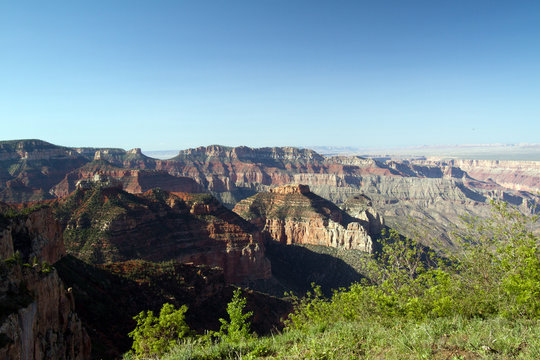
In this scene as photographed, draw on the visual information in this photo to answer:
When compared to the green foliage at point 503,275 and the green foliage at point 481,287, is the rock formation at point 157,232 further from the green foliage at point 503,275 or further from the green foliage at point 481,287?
the green foliage at point 503,275

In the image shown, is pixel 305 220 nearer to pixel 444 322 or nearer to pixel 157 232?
pixel 157 232

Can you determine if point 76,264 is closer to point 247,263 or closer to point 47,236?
point 47,236

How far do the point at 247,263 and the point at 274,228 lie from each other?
36513 millimetres

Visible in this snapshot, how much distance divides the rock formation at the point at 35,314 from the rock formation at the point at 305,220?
83.8 meters

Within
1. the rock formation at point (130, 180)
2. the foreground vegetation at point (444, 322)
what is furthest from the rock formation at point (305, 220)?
the foreground vegetation at point (444, 322)

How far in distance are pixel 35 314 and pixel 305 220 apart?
93.9 metres

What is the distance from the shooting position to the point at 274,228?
4318 inches

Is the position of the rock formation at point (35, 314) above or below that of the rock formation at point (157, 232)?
above

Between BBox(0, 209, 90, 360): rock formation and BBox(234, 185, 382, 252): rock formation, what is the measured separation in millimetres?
83829

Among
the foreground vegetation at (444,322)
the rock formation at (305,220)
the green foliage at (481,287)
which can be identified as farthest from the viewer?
the rock formation at (305,220)

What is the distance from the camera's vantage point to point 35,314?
57.2 ft

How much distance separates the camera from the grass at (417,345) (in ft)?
33.9

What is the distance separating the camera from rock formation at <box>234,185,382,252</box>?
9725 cm

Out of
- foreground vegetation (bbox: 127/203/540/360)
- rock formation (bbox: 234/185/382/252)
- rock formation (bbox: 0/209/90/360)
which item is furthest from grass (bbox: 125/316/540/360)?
rock formation (bbox: 234/185/382/252)
